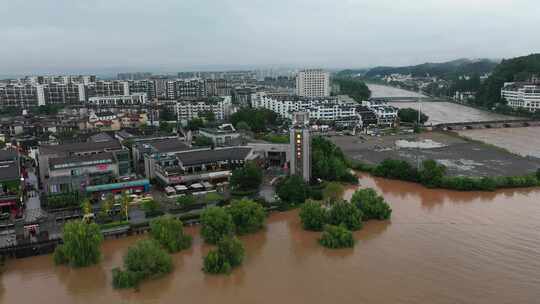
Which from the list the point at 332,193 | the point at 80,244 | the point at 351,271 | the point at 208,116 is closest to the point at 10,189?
the point at 80,244

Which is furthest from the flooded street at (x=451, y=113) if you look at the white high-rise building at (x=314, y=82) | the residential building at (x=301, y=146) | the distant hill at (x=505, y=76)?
the residential building at (x=301, y=146)

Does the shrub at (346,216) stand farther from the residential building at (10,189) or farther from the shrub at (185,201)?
the residential building at (10,189)

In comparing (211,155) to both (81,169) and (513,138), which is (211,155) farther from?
(513,138)

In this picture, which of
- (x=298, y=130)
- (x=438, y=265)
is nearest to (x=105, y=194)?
(x=298, y=130)

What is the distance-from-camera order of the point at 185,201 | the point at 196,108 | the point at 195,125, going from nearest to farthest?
the point at 185,201 → the point at 195,125 → the point at 196,108

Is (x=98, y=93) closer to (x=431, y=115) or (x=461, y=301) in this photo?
(x=431, y=115)
